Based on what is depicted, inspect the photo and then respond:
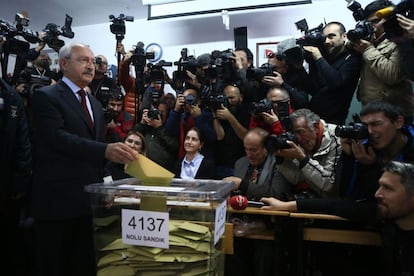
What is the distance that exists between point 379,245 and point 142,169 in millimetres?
1460

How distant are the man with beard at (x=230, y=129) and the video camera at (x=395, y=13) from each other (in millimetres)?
1121

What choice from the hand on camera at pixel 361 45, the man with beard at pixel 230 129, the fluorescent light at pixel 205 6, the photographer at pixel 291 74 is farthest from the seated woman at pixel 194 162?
the fluorescent light at pixel 205 6

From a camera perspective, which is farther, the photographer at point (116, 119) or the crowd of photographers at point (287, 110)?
the photographer at point (116, 119)

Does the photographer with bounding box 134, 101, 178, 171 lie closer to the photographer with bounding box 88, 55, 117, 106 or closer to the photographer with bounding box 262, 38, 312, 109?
the photographer with bounding box 88, 55, 117, 106

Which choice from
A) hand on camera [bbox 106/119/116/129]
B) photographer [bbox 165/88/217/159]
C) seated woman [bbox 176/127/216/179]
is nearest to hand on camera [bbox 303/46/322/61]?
photographer [bbox 165/88/217/159]

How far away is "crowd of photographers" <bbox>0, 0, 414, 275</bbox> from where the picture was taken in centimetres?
191

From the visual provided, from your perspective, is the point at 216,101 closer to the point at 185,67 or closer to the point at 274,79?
the point at 274,79

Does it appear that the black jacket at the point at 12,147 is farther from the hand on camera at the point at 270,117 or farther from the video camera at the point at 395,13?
the video camera at the point at 395,13

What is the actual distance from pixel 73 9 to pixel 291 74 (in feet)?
9.94

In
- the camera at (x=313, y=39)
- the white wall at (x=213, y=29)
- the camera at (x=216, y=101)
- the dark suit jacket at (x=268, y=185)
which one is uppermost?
the white wall at (x=213, y=29)

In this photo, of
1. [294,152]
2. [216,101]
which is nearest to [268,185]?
[294,152]

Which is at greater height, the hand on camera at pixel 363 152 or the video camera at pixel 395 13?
the video camera at pixel 395 13

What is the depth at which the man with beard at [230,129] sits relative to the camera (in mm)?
2594

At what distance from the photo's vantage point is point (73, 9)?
4414 millimetres
